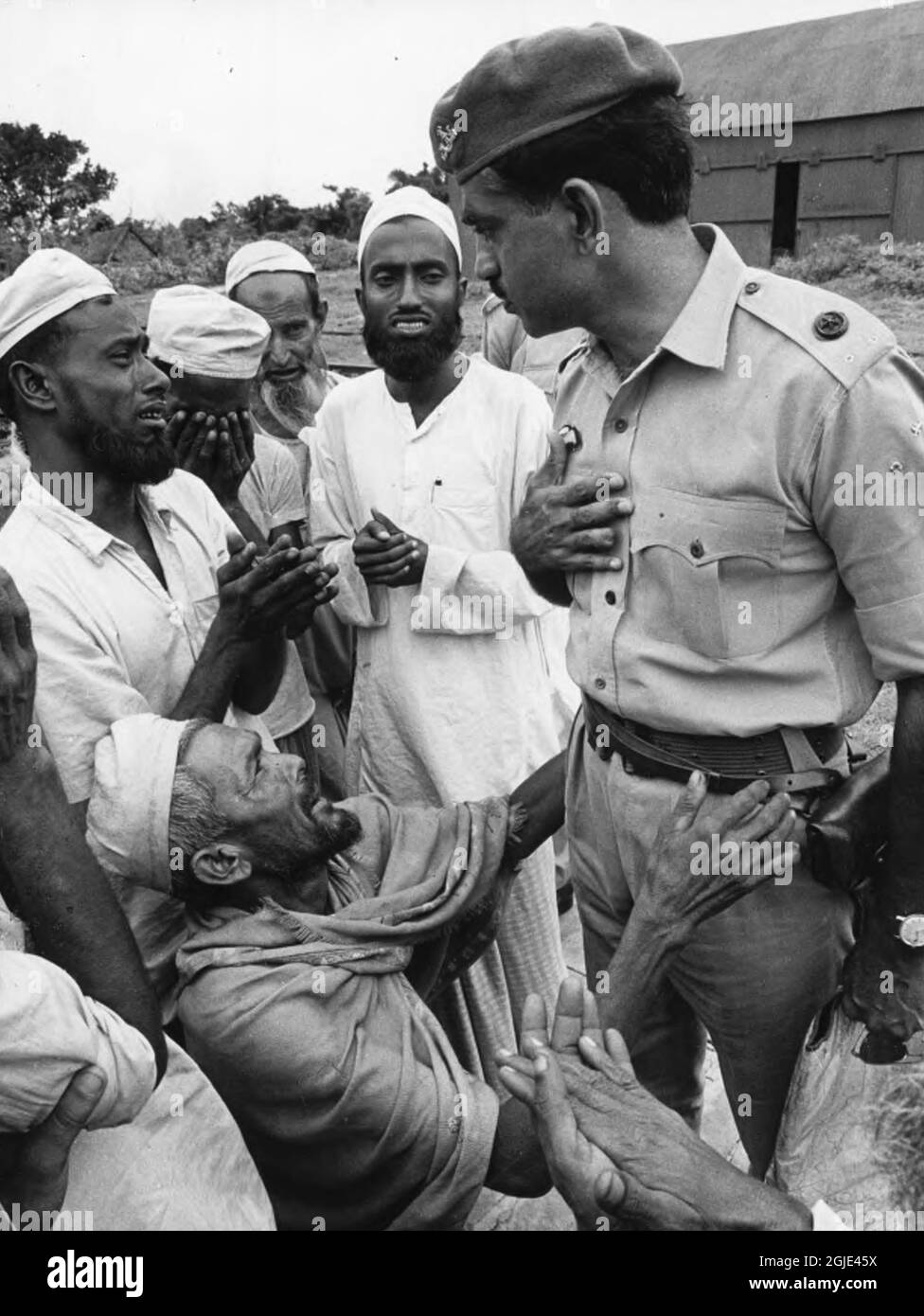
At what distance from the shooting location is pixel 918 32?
21.6 metres

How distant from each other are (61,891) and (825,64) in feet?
78.9

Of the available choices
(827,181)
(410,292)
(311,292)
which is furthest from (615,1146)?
(827,181)

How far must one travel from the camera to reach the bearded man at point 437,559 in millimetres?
3197

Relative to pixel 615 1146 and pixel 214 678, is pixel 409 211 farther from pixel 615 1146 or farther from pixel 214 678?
pixel 615 1146

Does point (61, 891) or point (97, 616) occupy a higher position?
point (97, 616)

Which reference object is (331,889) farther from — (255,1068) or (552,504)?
(552,504)

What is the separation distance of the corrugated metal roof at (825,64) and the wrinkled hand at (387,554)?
19811mm

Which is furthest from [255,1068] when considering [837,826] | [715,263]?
[715,263]

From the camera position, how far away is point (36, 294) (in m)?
2.63

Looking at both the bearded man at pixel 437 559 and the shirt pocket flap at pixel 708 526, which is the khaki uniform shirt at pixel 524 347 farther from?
the shirt pocket flap at pixel 708 526

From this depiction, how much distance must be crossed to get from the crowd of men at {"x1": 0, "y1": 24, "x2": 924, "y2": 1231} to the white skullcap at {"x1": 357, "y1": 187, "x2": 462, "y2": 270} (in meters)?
1.02

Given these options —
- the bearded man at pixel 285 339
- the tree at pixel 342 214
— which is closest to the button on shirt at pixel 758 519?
the bearded man at pixel 285 339

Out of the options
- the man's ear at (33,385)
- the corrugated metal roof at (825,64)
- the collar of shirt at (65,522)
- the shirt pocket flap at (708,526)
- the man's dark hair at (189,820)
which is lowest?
the man's dark hair at (189,820)

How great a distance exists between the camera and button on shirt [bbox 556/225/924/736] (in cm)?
181
